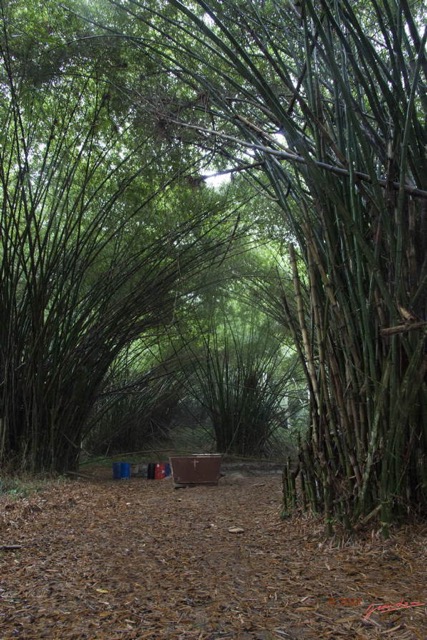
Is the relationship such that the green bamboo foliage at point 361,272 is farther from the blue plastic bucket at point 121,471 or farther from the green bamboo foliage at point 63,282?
the blue plastic bucket at point 121,471

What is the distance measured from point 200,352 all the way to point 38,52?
2881 mm

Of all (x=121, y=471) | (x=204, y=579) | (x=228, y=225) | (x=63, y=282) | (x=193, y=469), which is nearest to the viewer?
(x=204, y=579)

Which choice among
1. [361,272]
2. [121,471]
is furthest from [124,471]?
[361,272]

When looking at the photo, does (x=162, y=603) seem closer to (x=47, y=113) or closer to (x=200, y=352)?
(x=47, y=113)

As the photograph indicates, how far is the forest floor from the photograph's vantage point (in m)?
1.04

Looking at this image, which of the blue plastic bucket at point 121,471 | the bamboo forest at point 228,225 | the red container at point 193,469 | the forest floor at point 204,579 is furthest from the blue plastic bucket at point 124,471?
the forest floor at point 204,579

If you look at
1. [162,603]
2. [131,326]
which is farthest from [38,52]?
[162,603]

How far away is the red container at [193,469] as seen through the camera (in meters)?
3.27

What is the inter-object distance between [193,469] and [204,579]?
1.99 metres

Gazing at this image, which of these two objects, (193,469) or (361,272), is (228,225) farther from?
(361,272)

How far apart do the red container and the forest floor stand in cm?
108

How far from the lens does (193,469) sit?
329 cm

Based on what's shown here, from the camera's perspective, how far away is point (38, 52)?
116 inches

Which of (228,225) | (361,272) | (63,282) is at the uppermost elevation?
(228,225)
